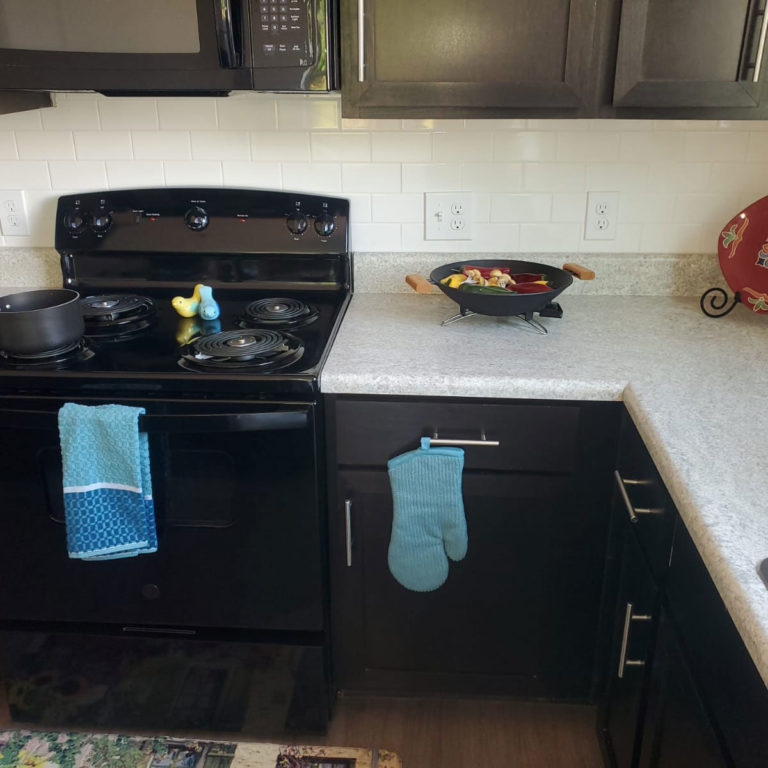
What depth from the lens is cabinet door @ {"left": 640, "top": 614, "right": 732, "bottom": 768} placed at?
919mm

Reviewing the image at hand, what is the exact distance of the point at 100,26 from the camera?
1.41m

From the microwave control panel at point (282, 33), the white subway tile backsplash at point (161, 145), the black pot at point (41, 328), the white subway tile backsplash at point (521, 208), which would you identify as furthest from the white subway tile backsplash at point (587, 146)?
the black pot at point (41, 328)

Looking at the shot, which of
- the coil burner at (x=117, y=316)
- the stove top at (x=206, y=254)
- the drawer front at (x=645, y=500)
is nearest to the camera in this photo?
the drawer front at (x=645, y=500)

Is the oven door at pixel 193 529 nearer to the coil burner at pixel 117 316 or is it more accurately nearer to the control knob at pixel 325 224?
the coil burner at pixel 117 316

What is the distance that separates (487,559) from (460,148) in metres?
0.98

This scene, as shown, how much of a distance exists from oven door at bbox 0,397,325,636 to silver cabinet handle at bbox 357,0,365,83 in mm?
663

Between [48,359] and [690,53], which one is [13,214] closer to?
[48,359]

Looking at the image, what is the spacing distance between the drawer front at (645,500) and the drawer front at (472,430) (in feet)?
0.35

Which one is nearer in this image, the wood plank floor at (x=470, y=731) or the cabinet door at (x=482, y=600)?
the cabinet door at (x=482, y=600)

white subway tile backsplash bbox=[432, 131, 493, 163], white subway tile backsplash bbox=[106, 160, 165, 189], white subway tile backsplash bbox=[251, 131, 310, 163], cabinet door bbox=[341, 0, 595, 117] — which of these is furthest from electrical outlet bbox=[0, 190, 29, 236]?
white subway tile backsplash bbox=[432, 131, 493, 163]

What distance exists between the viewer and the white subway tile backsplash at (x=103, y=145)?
6.03 ft

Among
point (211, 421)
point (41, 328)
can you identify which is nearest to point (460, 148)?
point (211, 421)

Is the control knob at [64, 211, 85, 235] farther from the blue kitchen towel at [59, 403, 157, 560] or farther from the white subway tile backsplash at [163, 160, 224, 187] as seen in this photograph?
the blue kitchen towel at [59, 403, 157, 560]

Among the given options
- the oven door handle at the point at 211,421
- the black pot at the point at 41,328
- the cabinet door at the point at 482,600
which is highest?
the black pot at the point at 41,328
